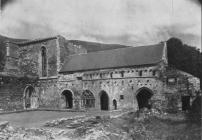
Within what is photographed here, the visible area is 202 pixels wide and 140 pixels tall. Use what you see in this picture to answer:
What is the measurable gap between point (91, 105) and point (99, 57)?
10.3ft

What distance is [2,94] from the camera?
1363 cm

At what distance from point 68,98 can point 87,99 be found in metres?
1.87

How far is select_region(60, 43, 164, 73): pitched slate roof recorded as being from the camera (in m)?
13.5

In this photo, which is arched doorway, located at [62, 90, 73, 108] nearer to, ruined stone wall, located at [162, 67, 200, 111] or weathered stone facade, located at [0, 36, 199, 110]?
weathered stone facade, located at [0, 36, 199, 110]

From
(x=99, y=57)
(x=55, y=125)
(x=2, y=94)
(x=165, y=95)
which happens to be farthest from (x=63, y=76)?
(x=55, y=125)

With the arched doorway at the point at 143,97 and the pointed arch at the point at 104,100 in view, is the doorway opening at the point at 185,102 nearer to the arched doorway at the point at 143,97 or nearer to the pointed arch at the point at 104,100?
the arched doorway at the point at 143,97

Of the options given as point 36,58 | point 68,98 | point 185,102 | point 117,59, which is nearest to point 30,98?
point 68,98

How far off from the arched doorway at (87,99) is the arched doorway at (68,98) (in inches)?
52.0

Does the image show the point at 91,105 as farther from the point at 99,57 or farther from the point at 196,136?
the point at 196,136

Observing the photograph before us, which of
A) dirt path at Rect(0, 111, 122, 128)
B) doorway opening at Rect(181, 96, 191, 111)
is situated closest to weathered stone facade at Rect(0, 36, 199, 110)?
doorway opening at Rect(181, 96, 191, 111)

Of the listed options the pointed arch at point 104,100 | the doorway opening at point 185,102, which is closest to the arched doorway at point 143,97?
the pointed arch at point 104,100

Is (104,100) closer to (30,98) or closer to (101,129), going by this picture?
(30,98)

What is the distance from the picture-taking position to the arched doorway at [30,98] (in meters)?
15.4

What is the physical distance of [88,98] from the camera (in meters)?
14.3
